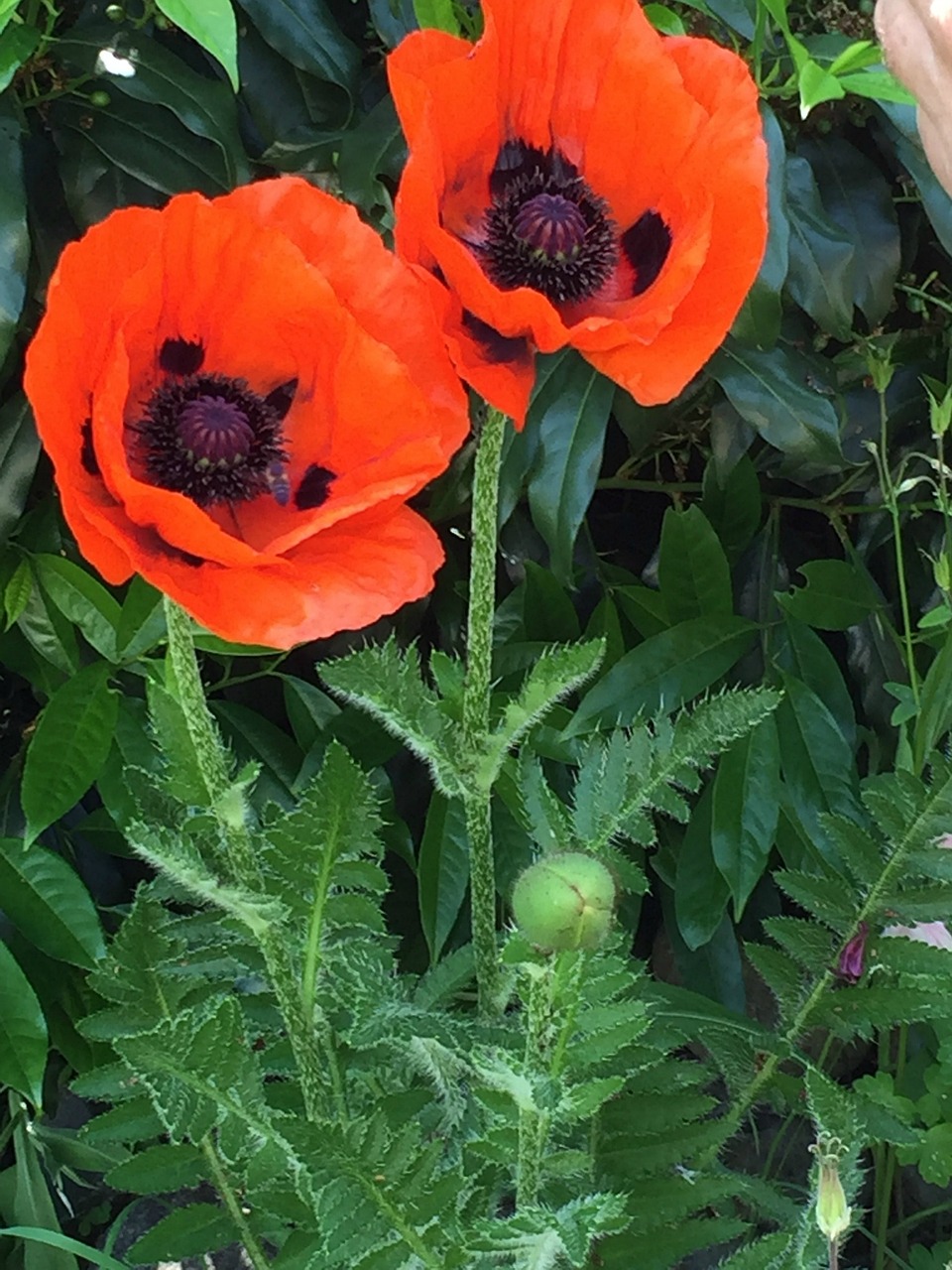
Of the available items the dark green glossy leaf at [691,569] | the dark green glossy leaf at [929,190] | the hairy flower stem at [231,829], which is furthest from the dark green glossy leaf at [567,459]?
the hairy flower stem at [231,829]

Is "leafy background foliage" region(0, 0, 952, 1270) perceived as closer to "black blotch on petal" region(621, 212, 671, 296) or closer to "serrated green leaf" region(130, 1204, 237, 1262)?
"serrated green leaf" region(130, 1204, 237, 1262)

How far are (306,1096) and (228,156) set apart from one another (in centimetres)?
51

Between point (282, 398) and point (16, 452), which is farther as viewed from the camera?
point (16, 452)

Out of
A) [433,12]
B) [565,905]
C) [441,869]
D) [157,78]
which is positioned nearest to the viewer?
[565,905]

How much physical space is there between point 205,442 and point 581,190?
0.58 feet

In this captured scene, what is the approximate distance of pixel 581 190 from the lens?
458 mm

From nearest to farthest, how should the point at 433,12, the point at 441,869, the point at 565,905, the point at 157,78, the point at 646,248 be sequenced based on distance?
the point at 565,905 < the point at 646,248 < the point at 433,12 < the point at 157,78 < the point at 441,869

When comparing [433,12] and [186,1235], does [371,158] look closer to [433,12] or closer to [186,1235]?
[433,12]

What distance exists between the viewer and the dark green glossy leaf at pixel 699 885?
2.78ft

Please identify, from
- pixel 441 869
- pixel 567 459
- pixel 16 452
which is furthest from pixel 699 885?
pixel 16 452

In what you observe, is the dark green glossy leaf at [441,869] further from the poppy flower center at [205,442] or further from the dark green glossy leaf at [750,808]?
the poppy flower center at [205,442]

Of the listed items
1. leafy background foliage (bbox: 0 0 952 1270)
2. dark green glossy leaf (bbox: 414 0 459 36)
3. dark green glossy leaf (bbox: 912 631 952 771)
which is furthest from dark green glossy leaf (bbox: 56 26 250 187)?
dark green glossy leaf (bbox: 912 631 952 771)

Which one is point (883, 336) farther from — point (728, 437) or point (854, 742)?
point (854, 742)

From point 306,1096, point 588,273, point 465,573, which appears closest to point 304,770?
point 465,573
